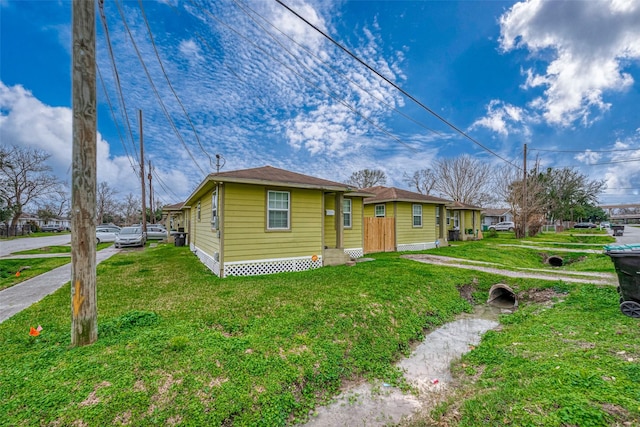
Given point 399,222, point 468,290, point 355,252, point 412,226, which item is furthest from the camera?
point 412,226

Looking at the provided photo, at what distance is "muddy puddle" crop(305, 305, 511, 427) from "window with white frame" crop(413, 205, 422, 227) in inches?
Answer: 413

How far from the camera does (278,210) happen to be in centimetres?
828

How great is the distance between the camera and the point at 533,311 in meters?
5.53

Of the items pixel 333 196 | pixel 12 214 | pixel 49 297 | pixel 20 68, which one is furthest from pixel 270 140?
pixel 12 214

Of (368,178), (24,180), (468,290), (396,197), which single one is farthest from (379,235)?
(24,180)

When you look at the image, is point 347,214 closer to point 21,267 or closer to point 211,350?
point 211,350

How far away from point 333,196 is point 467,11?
27.2 feet

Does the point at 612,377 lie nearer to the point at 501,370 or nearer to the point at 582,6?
the point at 501,370

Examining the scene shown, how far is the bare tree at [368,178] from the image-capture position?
36.5m

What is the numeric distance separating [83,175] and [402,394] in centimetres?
490

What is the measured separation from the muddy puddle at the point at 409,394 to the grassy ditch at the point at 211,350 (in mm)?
178

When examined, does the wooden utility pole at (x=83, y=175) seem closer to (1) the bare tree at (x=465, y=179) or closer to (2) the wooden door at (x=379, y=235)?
(2) the wooden door at (x=379, y=235)

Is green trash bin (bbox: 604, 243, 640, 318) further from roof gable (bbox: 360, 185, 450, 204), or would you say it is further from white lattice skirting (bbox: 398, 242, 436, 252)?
white lattice skirting (bbox: 398, 242, 436, 252)

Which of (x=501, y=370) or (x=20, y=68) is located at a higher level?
(x=20, y=68)
